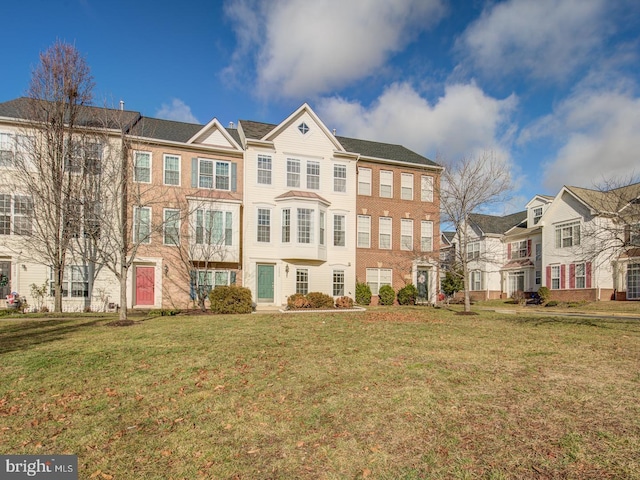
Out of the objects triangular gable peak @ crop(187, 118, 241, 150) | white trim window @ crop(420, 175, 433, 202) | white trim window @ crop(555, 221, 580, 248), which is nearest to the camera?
triangular gable peak @ crop(187, 118, 241, 150)

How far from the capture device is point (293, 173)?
2342cm

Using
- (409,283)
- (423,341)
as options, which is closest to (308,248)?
(409,283)

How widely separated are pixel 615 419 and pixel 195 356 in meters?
7.66

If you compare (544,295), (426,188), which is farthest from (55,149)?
(544,295)

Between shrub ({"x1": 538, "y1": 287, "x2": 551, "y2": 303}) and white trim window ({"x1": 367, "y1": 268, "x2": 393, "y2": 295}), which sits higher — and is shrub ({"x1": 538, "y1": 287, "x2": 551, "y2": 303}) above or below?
below

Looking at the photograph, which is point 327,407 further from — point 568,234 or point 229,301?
point 568,234

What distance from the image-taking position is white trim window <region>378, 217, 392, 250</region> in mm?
25656

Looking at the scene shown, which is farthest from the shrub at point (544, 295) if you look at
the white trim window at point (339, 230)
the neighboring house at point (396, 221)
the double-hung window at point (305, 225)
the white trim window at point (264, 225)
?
the white trim window at point (264, 225)

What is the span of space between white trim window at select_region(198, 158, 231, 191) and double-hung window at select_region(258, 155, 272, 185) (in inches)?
73.1

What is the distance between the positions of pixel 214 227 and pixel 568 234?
91.1 ft

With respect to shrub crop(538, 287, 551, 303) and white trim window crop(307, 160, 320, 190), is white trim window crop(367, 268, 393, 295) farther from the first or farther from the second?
shrub crop(538, 287, 551, 303)

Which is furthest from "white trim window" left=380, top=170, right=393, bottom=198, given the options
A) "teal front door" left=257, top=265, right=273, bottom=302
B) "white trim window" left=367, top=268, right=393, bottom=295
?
"teal front door" left=257, top=265, right=273, bottom=302

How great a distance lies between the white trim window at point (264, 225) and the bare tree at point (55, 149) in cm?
903

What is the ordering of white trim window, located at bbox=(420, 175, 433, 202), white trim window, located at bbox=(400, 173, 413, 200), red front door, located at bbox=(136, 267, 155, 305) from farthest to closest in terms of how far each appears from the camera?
white trim window, located at bbox=(420, 175, 433, 202)
white trim window, located at bbox=(400, 173, 413, 200)
red front door, located at bbox=(136, 267, 155, 305)
